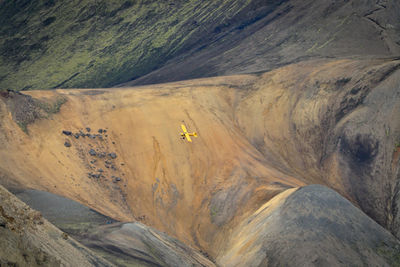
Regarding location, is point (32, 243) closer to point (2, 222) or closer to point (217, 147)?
point (2, 222)

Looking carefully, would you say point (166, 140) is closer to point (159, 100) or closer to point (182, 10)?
point (159, 100)

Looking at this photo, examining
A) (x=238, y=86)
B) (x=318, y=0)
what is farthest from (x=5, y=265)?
(x=318, y=0)

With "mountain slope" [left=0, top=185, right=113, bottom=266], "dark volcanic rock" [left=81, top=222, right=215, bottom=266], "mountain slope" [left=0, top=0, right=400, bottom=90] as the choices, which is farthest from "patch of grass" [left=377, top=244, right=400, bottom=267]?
"mountain slope" [left=0, top=0, right=400, bottom=90]

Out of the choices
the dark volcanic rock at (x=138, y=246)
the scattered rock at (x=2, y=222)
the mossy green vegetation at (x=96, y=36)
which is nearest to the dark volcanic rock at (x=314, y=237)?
the dark volcanic rock at (x=138, y=246)

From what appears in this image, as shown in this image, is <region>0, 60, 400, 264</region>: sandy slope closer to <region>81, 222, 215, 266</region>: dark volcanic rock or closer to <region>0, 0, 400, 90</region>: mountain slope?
<region>81, 222, 215, 266</region>: dark volcanic rock

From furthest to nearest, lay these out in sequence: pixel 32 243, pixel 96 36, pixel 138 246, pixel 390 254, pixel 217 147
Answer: pixel 96 36 < pixel 217 147 < pixel 390 254 < pixel 138 246 < pixel 32 243

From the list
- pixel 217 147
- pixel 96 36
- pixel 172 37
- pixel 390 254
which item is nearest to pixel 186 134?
pixel 217 147
